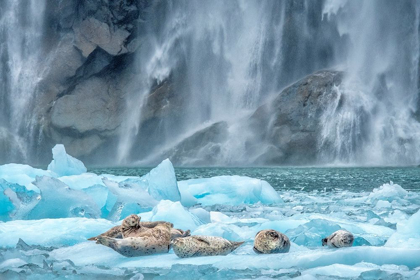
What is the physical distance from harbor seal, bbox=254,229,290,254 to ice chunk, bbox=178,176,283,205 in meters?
6.24

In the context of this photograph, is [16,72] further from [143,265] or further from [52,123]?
[143,265]

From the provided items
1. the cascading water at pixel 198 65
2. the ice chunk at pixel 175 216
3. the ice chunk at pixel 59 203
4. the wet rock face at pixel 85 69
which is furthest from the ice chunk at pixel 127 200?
the wet rock face at pixel 85 69

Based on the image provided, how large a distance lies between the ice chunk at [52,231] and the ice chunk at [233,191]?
15.5ft

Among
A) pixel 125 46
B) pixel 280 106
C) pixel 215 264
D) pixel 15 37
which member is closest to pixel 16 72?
pixel 15 37

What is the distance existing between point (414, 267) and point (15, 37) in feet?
139

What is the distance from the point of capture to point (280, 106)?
4003 cm

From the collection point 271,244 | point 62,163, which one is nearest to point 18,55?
point 62,163

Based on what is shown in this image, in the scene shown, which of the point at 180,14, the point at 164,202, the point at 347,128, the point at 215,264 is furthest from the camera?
the point at 180,14

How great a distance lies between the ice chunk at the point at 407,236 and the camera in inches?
222

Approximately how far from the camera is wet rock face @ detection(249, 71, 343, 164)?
3834cm

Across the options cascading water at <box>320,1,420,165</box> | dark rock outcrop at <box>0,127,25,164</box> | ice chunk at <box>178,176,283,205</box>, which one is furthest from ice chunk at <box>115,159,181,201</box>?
dark rock outcrop at <box>0,127,25,164</box>

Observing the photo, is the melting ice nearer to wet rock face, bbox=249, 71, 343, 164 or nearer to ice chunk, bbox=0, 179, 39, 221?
ice chunk, bbox=0, 179, 39, 221

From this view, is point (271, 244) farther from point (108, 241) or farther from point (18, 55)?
point (18, 55)

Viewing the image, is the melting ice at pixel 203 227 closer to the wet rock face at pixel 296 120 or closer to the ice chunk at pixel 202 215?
the ice chunk at pixel 202 215
